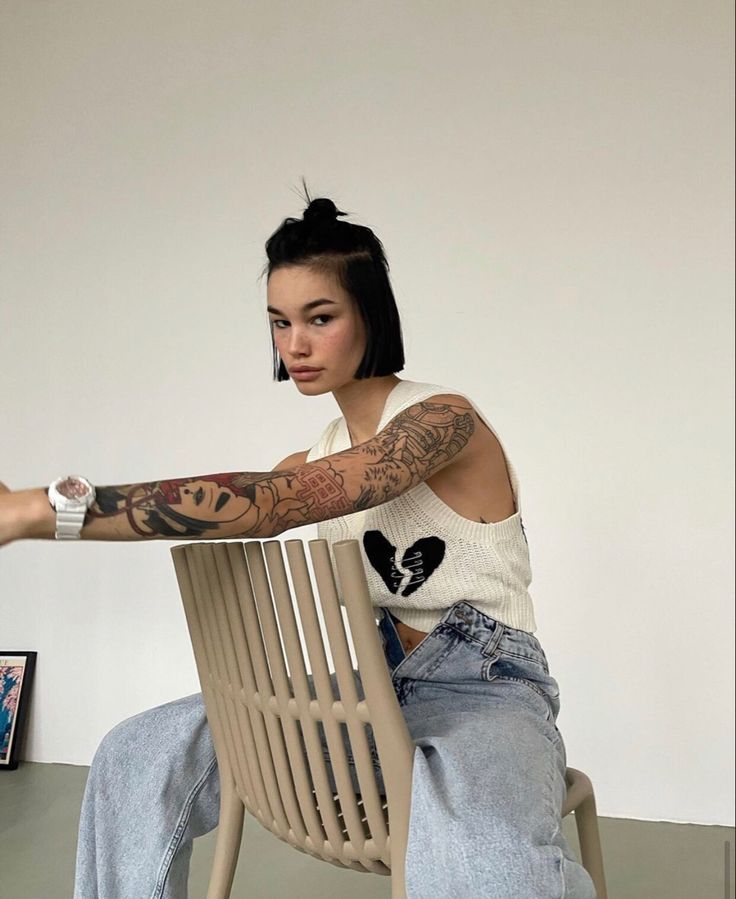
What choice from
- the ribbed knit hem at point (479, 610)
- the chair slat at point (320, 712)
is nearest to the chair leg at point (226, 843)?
the chair slat at point (320, 712)

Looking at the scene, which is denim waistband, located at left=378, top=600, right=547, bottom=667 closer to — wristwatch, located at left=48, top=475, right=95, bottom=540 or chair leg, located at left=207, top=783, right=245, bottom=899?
chair leg, located at left=207, top=783, right=245, bottom=899

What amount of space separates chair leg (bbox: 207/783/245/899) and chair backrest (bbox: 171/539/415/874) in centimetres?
3

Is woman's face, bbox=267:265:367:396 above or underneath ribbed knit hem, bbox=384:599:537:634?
above

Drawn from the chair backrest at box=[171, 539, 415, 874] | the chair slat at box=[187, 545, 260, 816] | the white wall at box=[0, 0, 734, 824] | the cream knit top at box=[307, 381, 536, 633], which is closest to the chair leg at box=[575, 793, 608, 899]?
the cream knit top at box=[307, 381, 536, 633]

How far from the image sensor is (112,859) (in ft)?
4.60

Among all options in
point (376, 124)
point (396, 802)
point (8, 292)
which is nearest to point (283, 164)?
point (376, 124)

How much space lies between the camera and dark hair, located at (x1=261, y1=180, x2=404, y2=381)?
156 centimetres

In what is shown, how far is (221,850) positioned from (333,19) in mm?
2776

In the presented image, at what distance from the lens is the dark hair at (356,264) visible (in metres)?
1.56

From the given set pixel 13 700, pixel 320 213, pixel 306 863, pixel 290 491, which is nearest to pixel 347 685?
pixel 290 491

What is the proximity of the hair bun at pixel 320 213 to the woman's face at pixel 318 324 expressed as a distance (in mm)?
95

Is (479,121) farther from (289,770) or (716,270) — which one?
(289,770)

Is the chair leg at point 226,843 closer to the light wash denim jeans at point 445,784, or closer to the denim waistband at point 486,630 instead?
the light wash denim jeans at point 445,784

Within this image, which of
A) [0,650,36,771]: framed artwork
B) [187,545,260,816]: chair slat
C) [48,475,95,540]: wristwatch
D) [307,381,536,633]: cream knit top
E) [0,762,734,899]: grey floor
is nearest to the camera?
[48,475,95,540]: wristwatch
